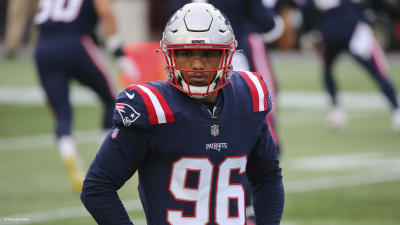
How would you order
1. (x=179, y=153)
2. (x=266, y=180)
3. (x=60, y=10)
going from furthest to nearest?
(x=60, y=10) < (x=266, y=180) < (x=179, y=153)

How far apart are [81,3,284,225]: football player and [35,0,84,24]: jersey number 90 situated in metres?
4.05

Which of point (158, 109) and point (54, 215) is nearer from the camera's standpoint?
point (158, 109)

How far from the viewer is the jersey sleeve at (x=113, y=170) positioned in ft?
10.3

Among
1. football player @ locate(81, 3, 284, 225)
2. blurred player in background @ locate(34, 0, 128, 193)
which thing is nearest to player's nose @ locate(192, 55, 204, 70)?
football player @ locate(81, 3, 284, 225)

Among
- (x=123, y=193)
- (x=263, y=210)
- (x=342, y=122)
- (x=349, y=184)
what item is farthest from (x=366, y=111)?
(x=263, y=210)

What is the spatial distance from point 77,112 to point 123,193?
6.06 meters

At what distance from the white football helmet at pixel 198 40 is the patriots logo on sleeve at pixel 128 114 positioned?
20 centimetres

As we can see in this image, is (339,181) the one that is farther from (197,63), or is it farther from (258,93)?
(197,63)

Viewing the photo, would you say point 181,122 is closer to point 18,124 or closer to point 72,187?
point 72,187

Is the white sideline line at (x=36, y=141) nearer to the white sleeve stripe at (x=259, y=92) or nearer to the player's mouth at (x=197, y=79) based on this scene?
the white sleeve stripe at (x=259, y=92)

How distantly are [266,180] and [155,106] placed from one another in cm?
64

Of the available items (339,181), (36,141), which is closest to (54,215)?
(339,181)

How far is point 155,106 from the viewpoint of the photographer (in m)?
3.12

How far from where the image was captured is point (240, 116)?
10.8 feet
